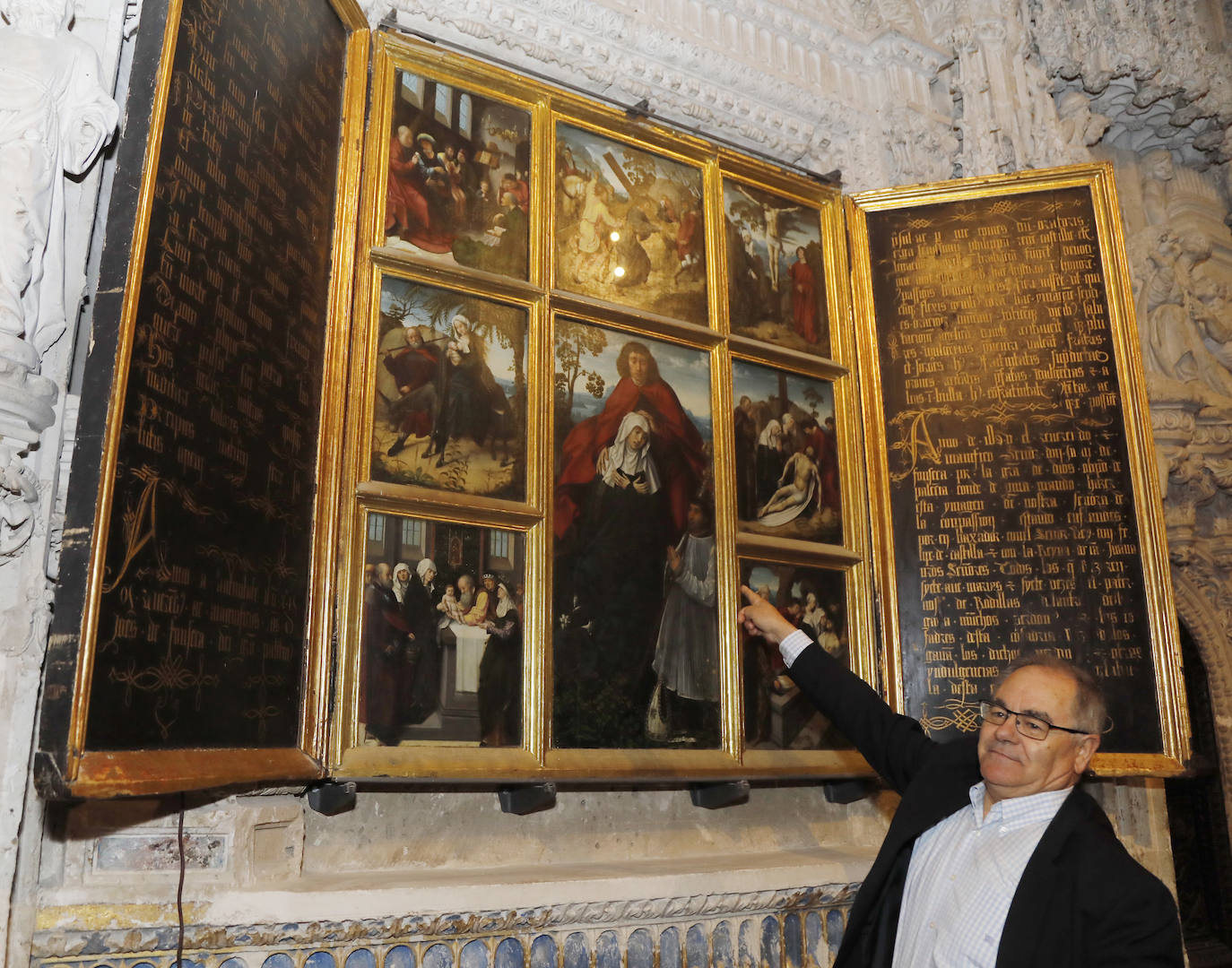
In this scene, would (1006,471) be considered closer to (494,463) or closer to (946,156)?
(946,156)

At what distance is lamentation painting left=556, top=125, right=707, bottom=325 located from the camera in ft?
18.1

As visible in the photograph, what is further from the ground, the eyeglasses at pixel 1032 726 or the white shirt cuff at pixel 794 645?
the white shirt cuff at pixel 794 645

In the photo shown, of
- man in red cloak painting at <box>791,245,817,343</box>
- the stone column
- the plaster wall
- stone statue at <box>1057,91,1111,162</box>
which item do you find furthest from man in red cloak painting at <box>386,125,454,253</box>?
stone statue at <box>1057,91,1111,162</box>

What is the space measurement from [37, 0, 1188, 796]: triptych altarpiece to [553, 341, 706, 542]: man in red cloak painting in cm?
2

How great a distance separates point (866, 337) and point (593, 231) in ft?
5.68

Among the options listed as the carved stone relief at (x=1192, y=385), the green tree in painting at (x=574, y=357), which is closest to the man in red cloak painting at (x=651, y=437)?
the green tree in painting at (x=574, y=357)

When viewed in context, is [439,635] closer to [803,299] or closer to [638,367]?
[638,367]

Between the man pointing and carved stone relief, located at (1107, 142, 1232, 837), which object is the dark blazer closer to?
the man pointing

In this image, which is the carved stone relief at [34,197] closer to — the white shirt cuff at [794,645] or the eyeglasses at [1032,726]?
the white shirt cuff at [794,645]

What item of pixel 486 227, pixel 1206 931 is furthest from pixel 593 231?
pixel 1206 931

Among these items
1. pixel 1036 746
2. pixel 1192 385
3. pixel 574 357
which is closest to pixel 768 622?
pixel 1036 746

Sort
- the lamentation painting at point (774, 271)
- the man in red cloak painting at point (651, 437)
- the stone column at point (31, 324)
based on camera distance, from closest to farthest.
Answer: the stone column at point (31, 324), the man in red cloak painting at point (651, 437), the lamentation painting at point (774, 271)

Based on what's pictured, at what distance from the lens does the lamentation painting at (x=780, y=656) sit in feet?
17.5

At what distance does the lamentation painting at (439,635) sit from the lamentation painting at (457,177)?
134 centimetres
